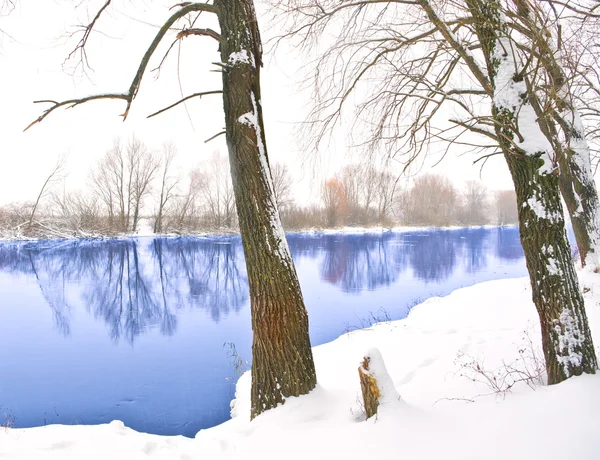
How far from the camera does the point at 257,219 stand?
3115mm

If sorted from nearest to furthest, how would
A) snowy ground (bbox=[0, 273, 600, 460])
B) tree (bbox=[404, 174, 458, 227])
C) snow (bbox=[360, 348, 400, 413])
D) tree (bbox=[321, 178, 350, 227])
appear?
snowy ground (bbox=[0, 273, 600, 460])
snow (bbox=[360, 348, 400, 413])
tree (bbox=[321, 178, 350, 227])
tree (bbox=[404, 174, 458, 227])

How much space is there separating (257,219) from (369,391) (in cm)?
162

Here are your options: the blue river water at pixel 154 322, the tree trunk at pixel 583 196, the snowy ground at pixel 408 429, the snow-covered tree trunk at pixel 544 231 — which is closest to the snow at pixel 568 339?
the snow-covered tree trunk at pixel 544 231

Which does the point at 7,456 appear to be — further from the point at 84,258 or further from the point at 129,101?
the point at 84,258

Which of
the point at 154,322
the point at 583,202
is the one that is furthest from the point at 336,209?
the point at 583,202

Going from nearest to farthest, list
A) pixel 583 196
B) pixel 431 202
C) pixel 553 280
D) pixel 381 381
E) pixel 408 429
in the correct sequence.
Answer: pixel 408 429 → pixel 381 381 → pixel 553 280 → pixel 583 196 → pixel 431 202

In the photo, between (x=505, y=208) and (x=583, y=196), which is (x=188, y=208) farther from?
(x=505, y=208)

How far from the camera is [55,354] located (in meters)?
7.32

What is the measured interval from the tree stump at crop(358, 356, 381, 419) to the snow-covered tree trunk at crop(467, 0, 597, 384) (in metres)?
1.32

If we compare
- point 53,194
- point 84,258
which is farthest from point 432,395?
point 53,194

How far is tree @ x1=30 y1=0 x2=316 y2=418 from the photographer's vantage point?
9.93 ft

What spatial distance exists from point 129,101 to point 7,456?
2.68 meters

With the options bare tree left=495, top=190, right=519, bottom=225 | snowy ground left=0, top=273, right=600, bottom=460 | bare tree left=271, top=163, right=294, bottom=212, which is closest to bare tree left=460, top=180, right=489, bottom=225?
bare tree left=495, top=190, right=519, bottom=225

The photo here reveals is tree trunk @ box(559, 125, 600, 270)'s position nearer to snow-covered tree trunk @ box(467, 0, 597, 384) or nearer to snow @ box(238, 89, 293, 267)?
snow-covered tree trunk @ box(467, 0, 597, 384)
